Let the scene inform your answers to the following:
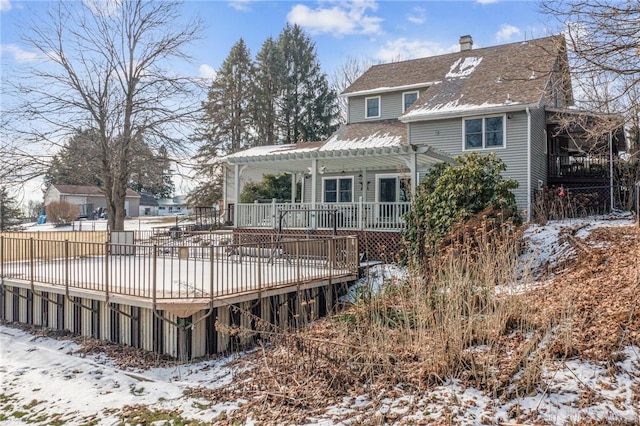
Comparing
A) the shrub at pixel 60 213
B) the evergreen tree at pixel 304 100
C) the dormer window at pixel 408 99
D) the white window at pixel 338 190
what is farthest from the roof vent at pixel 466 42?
the shrub at pixel 60 213

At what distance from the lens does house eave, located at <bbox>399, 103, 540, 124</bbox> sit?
13987 millimetres

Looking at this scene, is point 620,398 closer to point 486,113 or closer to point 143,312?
point 143,312

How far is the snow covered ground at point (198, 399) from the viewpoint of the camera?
409 centimetres

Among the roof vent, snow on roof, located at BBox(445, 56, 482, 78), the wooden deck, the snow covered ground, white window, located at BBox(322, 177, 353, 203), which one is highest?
the roof vent

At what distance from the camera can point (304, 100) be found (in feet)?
113

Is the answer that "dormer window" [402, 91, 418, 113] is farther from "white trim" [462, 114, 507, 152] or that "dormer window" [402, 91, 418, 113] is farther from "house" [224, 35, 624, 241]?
"white trim" [462, 114, 507, 152]

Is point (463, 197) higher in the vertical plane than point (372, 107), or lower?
lower

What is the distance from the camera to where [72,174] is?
653 inches

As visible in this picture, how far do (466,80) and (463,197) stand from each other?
9.13 meters

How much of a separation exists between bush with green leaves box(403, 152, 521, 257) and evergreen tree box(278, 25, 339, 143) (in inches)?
947

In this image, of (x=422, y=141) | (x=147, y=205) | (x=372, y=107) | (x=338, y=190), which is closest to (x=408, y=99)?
(x=372, y=107)

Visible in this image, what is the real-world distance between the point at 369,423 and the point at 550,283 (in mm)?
4443

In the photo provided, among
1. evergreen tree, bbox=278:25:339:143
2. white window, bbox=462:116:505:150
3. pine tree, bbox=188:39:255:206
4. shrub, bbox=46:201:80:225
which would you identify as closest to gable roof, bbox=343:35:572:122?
white window, bbox=462:116:505:150

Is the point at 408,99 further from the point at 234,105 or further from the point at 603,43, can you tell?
the point at 234,105
